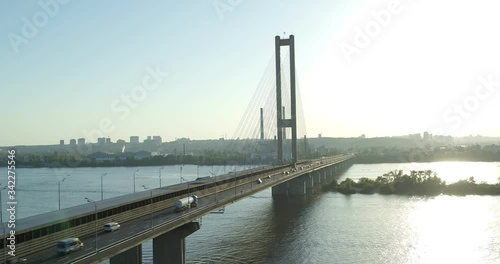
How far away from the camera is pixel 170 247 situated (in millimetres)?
15648

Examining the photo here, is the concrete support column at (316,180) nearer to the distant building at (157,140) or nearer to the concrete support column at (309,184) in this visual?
the concrete support column at (309,184)

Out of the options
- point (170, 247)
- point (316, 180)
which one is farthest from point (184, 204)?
point (316, 180)

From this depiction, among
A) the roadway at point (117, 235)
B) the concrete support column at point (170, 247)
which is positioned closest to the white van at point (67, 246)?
the roadway at point (117, 235)

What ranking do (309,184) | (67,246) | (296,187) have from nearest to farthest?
(67,246) < (296,187) < (309,184)

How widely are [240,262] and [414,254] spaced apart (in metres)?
7.49

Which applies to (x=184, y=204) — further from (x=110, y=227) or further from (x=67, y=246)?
(x=67, y=246)

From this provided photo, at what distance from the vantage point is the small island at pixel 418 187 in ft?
149

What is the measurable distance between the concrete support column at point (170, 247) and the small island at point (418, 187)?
113 ft

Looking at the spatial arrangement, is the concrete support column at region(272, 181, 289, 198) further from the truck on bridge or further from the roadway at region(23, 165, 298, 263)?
the truck on bridge

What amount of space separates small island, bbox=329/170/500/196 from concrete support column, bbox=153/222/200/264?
3450 centimetres

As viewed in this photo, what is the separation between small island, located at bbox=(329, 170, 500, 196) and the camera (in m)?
45.3

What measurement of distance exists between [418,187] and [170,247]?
3755 cm

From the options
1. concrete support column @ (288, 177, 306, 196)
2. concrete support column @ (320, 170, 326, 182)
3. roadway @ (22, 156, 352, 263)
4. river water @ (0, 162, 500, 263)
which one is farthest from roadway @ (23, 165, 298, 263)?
concrete support column @ (320, 170, 326, 182)

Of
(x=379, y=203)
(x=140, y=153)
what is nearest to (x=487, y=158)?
(x=140, y=153)
